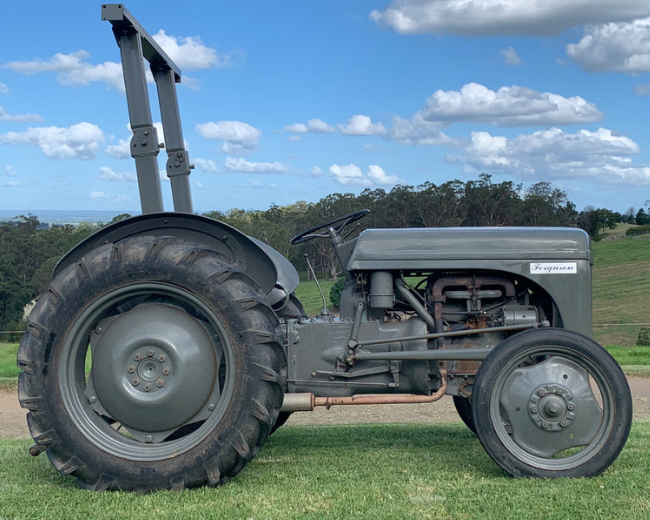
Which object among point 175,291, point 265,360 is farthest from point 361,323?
point 175,291

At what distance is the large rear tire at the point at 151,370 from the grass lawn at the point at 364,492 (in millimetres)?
200

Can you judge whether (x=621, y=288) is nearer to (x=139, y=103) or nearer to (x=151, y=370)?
(x=139, y=103)

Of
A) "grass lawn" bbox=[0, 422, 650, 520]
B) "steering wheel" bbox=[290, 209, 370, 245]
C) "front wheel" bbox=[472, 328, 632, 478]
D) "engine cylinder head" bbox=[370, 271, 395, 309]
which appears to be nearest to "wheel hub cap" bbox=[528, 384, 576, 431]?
"front wheel" bbox=[472, 328, 632, 478]

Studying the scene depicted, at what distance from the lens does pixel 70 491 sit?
4.21m

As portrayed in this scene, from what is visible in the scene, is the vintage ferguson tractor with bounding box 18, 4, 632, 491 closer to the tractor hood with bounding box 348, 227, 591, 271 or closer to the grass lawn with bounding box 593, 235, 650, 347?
the tractor hood with bounding box 348, 227, 591, 271

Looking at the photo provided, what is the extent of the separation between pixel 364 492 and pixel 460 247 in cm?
170

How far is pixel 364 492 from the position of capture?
4000 mm

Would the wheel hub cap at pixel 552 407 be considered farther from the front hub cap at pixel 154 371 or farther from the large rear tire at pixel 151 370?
the front hub cap at pixel 154 371

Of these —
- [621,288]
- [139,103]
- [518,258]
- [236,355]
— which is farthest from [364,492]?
[621,288]

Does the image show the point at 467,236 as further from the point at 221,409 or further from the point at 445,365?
the point at 221,409

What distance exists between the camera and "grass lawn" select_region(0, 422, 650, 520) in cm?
369

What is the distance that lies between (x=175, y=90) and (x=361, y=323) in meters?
2.33

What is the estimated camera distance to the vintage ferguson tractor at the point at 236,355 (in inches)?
167

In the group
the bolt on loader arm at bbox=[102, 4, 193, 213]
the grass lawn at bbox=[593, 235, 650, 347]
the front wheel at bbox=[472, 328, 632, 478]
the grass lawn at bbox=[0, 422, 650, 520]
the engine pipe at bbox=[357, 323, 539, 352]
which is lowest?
the grass lawn at bbox=[593, 235, 650, 347]
